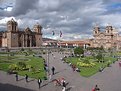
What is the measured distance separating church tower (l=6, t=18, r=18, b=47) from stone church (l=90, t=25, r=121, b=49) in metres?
43.8

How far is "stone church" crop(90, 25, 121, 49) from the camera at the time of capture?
5778 inches

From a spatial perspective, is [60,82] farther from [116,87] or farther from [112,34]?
[112,34]

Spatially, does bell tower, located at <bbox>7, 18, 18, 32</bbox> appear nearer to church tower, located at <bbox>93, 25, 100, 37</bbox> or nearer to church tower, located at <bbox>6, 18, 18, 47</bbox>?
church tower, located at <bbox>6, 18, 18, 47</bbox>

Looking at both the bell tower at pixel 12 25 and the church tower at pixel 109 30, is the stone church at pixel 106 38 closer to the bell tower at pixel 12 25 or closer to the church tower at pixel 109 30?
the church tower at pixel 109 30

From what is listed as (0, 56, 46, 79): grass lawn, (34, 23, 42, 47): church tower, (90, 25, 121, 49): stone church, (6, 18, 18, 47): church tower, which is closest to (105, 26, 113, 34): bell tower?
(90, 25, 121, 49): stone church

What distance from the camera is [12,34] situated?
132 m

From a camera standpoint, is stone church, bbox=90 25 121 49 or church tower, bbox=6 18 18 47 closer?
church tower, bbox=6 18 18 47

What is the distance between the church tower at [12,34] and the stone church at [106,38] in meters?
43.8

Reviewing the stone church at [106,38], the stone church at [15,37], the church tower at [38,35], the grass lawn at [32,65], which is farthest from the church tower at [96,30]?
the grass lawn at [32,65]

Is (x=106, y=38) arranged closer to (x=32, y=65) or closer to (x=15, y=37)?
(x=15, y=37)

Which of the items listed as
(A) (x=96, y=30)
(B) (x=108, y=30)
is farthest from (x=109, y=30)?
(A) (x=96, y=30)

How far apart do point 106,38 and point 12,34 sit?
4969cm

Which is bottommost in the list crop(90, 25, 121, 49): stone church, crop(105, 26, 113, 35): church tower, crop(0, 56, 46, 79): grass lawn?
crop(0, 56, 46, 79): grass lawn

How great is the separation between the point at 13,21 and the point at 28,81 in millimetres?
110107
